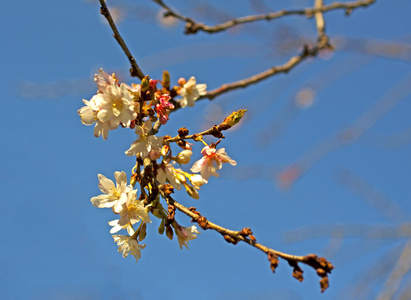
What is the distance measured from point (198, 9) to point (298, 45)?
984 mm

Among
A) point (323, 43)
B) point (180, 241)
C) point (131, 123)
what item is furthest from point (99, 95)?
point (323, 43)

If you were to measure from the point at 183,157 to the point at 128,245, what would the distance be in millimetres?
337

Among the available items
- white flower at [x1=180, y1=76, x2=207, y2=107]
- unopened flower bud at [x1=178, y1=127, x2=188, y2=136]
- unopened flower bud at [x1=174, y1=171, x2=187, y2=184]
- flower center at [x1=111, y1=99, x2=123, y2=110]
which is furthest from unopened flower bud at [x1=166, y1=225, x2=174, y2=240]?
white flower at [x1=180, y1=76, x2=207, y2=107]

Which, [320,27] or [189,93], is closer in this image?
[189,93]

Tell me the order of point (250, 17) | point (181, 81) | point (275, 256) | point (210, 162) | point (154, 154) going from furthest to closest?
point (250, 17), point (181, 81), point (210, 162), point (154, 154), point (275, 256)

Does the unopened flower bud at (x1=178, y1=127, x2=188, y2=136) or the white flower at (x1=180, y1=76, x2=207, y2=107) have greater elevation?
the white flower at (x1=180, y1=76, x2=207, y2=107)

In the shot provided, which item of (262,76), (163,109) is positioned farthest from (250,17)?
(163,109)

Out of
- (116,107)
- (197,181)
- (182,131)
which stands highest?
(116,107)

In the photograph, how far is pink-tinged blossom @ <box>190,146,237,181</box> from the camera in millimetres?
1257

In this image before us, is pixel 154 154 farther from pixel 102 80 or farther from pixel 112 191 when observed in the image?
pixel 102 80

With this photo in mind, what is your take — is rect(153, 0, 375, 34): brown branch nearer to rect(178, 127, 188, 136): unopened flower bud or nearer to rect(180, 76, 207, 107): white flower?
rect(180, 76, 207, 107): white flower

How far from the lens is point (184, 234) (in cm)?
123

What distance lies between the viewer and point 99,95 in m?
1.23

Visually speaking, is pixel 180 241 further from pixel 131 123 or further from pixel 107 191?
pixel 131 123
